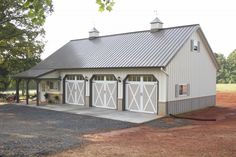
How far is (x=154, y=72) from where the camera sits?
17516 millimetres

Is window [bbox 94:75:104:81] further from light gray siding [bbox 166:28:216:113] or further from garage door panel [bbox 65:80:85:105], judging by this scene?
light gray siding [bbox 166:28:216:113]

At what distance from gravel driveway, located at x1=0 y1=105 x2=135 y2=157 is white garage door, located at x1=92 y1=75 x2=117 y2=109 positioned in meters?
3.34

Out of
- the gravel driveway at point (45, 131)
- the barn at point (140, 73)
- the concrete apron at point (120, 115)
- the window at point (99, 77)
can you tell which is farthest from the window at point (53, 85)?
the gravel driveway at point (45, 131)

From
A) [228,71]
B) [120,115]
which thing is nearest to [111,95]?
[120,115]

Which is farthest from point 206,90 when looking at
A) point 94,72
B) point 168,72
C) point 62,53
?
point 62,53

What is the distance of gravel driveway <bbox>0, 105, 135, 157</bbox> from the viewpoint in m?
9.54

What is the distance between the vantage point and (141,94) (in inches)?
725

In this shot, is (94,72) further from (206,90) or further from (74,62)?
(206,90)

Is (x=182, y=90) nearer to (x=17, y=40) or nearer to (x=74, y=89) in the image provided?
(x=74, y=89)

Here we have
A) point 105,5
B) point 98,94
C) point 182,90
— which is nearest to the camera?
point 105,5

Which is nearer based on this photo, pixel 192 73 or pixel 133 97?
pixel 133 97

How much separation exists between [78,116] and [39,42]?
13.5 m

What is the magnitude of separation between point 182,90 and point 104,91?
5626 mm

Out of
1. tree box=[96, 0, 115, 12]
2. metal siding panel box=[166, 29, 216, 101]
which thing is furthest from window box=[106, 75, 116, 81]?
tree box=[96, 0, 115, 12]
